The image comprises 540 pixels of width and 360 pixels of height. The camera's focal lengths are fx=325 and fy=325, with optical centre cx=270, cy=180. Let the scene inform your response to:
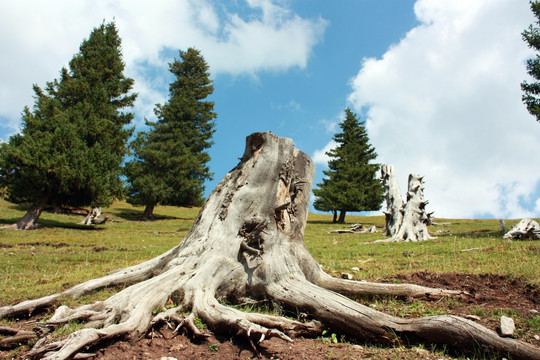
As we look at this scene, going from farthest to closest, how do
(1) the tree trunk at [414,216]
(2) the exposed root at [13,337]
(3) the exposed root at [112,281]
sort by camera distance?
1. (1) the tree trunk at [414,216]
2. (3) the exposed root at [112,281]
3. (2) the exposed root at [13,337]

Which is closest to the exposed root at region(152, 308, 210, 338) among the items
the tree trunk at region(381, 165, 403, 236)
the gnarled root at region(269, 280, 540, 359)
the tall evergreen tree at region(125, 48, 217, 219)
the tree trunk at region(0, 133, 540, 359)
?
the tree trunk at region(0, 133, 540, 359)

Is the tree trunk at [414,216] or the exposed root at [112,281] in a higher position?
the tree trunk at [414,216]

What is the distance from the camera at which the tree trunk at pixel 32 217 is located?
20594mm

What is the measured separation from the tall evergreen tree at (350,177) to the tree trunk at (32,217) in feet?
97.1

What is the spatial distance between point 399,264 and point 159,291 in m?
6.73

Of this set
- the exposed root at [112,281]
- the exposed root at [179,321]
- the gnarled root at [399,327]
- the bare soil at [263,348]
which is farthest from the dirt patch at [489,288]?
the exposed root at [112,281]

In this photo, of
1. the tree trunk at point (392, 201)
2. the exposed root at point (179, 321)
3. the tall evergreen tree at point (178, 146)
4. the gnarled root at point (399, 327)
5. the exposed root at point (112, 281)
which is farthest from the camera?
the tall evergreen tree at point (178, 146)

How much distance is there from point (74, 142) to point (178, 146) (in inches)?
670

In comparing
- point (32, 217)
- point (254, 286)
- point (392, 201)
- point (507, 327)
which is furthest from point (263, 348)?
point (32, 217)

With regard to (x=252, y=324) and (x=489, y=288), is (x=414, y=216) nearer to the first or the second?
(x=489, y=288)

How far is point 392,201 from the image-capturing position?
800 inches

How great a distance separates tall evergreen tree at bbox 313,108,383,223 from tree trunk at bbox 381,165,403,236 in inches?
748

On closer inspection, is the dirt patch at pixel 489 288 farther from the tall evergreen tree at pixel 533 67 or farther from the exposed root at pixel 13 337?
the tall evergreen tree at pixel 533 67

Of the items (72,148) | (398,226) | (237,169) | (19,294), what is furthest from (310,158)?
(72,148)
